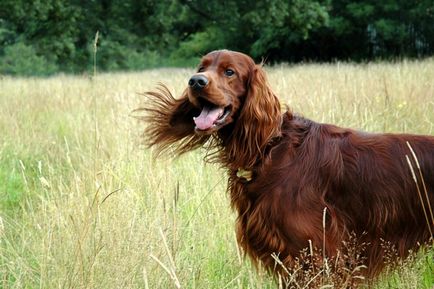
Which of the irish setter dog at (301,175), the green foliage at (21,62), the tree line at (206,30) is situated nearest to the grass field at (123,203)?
the irish setter dog at (301,175)

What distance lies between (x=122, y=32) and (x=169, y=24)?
187cm

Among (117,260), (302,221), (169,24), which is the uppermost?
(169,24)

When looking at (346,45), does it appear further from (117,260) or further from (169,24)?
(117,260)

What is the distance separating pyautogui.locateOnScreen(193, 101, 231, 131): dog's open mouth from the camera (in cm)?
234

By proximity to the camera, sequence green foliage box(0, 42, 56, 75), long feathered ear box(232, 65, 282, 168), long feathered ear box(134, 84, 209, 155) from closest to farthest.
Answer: long feathered ear box(232, 65, 282, 168)
long feathered ear box(134, 84, 209, 155)
green foliage box(0, 42, 56, 75)

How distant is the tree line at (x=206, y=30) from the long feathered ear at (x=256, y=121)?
16.5 metres

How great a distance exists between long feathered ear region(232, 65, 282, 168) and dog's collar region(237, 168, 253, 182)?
0.02 meters

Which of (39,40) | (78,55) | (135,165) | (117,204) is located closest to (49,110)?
(135,165)

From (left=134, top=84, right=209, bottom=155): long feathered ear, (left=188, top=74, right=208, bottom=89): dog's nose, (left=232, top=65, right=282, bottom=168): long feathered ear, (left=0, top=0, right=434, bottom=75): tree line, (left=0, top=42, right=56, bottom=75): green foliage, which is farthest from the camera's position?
(left=0, top=42, right=56, bottom=75): green foliage

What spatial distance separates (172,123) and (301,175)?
72 centimetres

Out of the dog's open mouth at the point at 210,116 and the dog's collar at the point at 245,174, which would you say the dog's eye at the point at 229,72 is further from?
the dog's collar at the point at 245,174

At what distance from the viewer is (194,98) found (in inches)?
92.7

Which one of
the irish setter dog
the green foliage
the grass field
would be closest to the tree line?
the green foliage

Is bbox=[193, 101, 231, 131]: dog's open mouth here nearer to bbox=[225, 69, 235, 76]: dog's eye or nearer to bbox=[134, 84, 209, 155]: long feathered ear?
bbox=[225, 69, 235, 76]: dog's eye
